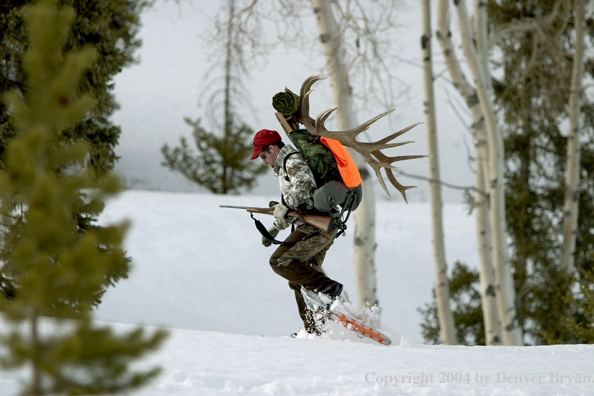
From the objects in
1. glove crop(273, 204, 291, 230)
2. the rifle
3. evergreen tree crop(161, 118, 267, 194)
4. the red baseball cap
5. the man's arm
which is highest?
evergreen tree crop(161, 118, 267, 194)

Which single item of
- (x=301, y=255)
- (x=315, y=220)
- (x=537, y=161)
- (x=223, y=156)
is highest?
(x=223, y=156)

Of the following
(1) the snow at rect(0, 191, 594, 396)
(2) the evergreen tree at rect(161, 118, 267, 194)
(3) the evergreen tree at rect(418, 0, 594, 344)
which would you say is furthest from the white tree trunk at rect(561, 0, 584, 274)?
(2) the evergreen tree at rect(161, 118, 267, 194)

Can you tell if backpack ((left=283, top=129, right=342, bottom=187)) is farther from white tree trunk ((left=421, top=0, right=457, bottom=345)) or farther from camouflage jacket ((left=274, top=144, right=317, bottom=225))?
white tree trunk ((left=421, top=0, right=457, bottom=345))

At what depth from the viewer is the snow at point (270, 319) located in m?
2.93

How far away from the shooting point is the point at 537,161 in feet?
31.9

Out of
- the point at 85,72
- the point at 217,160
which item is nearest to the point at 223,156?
the point at 217,160

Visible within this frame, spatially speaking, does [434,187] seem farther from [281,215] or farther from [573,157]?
[281,215]

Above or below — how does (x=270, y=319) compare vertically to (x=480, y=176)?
below

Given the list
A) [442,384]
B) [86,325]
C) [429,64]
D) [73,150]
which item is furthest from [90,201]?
[429,64]

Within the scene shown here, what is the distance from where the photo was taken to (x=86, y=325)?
1.32m

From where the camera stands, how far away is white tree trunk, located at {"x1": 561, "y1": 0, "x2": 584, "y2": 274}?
8.77 meters

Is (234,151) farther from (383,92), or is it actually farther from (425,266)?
(383,92)

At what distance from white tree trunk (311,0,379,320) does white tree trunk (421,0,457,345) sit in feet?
4.49

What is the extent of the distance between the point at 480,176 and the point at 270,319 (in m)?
4.42
